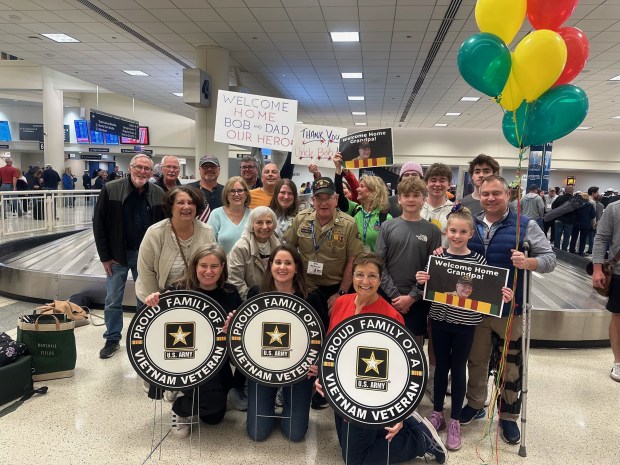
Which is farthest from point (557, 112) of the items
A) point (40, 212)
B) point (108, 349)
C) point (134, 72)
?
point (134, 72)

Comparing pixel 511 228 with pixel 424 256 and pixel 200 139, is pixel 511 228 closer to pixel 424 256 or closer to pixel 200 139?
pixel 424 256

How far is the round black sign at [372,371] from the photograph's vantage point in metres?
2.00

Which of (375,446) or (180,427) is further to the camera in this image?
(180,427)

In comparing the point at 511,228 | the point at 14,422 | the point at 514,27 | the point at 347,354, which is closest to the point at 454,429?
the point at 347,354

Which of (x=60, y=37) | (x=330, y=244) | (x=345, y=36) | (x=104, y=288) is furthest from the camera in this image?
(x=60, y=37)

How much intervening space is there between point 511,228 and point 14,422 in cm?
333

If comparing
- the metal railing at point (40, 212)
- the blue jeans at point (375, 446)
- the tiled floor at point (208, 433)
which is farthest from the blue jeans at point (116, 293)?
the metal railing at point (40, 212)

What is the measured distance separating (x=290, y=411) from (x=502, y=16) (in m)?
2.66

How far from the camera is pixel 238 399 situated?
114 inches

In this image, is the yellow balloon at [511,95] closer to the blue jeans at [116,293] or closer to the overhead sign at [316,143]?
the overhead sign at [316,143]

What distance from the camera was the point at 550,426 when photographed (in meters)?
2.81

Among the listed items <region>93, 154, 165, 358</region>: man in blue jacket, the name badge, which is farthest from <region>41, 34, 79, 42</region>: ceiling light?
the name badge

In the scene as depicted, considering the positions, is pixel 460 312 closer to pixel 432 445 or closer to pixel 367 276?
pixel 367 276

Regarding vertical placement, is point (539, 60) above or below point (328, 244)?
above
